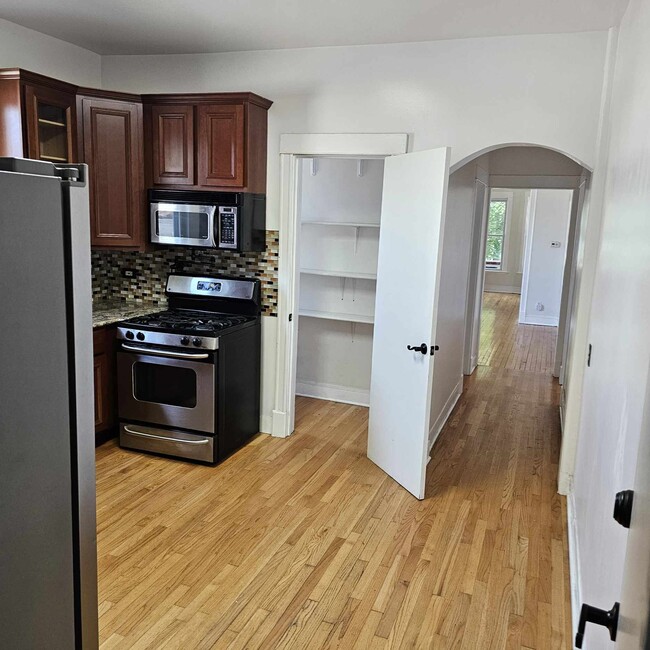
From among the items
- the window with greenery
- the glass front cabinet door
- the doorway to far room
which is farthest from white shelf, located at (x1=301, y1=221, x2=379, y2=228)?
the window with greenery

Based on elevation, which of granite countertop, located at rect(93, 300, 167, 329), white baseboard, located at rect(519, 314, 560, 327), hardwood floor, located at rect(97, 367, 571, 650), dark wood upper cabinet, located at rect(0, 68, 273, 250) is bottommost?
hardwood floor, located at rect(97, 367, 571, 650)

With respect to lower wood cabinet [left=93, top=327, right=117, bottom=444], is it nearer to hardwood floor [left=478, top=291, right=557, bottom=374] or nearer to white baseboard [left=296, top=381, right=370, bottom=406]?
white baseboard [left=296, top=381, right=370, bottom=406]

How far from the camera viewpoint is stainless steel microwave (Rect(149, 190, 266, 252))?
3.91 meters

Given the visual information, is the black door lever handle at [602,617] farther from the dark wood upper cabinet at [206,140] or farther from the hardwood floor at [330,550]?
the dark wood upper cabinet at [206,140]

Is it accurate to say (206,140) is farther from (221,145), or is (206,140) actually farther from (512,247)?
(512,247)

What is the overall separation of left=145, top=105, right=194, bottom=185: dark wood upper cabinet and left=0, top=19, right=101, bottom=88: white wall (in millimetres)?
672

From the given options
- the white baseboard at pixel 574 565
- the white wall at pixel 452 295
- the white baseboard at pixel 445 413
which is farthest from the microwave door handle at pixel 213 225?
the white baseboard at pixel 574 565

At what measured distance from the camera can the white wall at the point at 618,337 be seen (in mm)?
1688

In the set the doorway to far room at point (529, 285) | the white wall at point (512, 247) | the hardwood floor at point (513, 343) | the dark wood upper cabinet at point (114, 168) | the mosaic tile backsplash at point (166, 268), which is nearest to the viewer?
the dark wood upper cabinet at point (114, 168)

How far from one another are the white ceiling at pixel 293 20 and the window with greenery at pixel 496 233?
10074 millimetres

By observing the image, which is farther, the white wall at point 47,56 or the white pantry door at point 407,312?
the white wall at point 47,56

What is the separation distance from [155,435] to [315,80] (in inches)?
99.1

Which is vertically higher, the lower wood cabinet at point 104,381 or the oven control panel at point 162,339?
the oven control panel at point 162,339

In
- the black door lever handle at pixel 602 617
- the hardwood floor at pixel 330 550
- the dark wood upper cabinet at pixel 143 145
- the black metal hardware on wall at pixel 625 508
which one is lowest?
the hardwood floor at pixel 330 550
